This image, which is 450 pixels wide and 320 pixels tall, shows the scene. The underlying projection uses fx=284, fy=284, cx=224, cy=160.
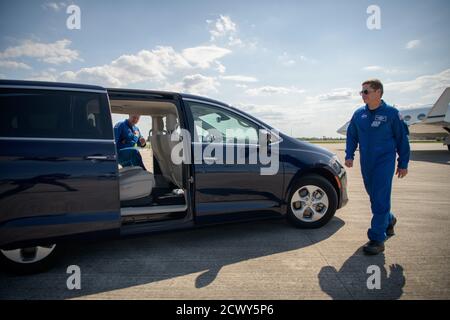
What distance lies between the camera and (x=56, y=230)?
268 centimetres

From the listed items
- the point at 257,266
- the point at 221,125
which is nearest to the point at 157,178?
the point at 221,125

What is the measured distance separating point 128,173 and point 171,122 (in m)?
0.99

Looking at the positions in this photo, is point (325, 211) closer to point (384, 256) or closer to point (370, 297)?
point (384, 256)

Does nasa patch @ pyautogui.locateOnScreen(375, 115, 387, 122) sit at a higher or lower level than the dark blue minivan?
higher

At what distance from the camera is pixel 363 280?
8.50ft

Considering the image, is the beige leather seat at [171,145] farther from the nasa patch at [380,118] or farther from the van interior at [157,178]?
the nasa patch at [380,118]

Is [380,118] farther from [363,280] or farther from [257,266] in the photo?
[257,266]

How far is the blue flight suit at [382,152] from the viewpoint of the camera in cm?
316

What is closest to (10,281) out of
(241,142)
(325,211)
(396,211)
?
(241,142)

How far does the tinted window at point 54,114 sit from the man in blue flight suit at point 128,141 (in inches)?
88.8

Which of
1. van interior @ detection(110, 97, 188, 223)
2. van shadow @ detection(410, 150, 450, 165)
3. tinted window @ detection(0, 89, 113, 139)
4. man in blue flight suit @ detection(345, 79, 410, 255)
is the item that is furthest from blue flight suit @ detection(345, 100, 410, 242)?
van shadow @ detection(410, 150, 450, 165)

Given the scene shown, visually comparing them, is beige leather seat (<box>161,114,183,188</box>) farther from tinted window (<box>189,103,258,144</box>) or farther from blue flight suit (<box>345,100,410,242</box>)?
blue flight suit (<box>345,100,410,242</box>)

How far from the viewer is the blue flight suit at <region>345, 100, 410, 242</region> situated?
3.16 metres

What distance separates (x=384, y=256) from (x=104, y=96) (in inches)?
137
